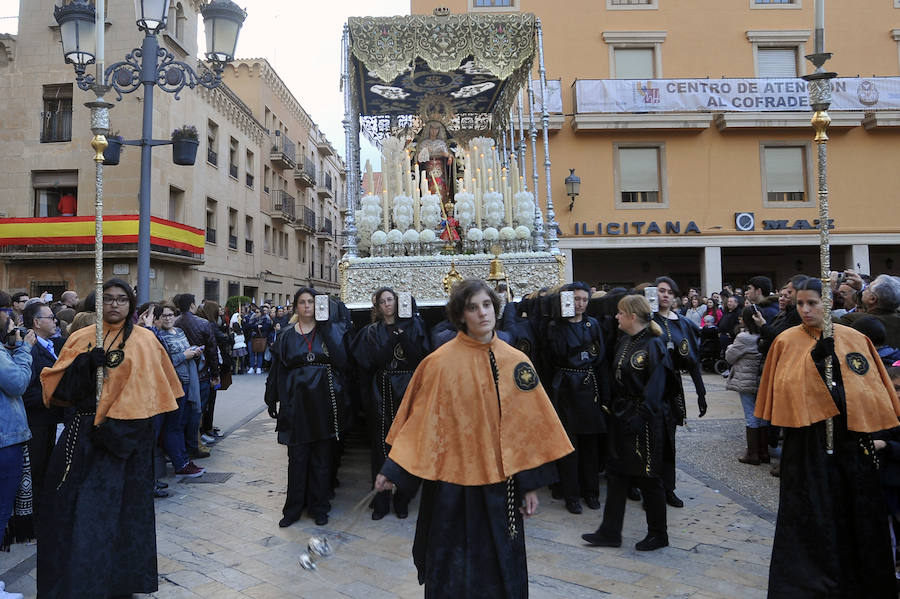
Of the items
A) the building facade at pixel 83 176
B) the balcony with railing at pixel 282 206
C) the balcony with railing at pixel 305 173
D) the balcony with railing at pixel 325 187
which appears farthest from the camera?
the balcony with railing at pixel 325 187

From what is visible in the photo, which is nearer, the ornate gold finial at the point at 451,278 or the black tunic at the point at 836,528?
the black tunic at the point at 836,528

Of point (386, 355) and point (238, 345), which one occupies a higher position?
A: point (386, 355)

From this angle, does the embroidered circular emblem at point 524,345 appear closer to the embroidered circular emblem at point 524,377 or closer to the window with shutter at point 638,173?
the embroidered circular emblem at point 524,377

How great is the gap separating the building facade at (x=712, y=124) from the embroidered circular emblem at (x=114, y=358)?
15.4 meters

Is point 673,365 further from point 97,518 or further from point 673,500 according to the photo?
point 97,518

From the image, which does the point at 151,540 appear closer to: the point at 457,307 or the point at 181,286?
the point at 457,307

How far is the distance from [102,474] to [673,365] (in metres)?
4.10

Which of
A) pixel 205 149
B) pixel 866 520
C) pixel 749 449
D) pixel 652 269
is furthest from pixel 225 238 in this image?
pixel 866 520

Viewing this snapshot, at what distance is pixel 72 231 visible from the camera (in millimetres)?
17531

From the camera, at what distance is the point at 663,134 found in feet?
60.1

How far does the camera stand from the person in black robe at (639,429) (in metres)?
4.23

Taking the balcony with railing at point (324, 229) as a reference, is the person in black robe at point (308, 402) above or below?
below

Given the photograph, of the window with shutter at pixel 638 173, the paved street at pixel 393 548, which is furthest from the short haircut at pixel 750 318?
the window with shutter at pixel 638 173

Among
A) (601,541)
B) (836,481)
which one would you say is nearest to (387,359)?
(601,541)
